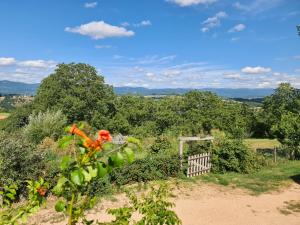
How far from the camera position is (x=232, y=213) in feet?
35.4

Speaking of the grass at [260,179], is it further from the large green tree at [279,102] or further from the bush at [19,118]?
the large green tree at [279,102]

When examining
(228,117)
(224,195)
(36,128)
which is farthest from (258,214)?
(228,117)

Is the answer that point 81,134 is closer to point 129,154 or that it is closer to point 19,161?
Answer: point 129,154

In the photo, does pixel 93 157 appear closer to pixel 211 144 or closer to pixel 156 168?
pixel 156 168

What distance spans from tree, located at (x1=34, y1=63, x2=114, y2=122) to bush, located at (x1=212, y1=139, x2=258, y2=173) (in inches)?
1021

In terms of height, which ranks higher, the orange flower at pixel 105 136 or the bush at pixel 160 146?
the orange flower at pixel 105 136

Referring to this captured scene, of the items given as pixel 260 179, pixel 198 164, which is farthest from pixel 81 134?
pixel 260 179

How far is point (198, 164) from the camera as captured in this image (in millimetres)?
15797

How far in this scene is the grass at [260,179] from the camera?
45.8 feet

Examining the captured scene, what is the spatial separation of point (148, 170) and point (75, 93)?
29140 millimetres

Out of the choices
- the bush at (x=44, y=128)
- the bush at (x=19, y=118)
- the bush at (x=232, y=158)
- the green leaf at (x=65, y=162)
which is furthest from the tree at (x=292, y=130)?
the bush at (x=19, y=118)

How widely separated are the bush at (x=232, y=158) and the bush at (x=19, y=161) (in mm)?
8245

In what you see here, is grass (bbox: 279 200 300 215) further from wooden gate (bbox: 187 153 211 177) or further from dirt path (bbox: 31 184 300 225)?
wooden gate (bbox: 187 153 211 177)

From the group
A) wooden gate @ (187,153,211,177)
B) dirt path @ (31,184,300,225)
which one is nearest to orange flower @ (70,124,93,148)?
dirt path @ (31,184,300,225)
